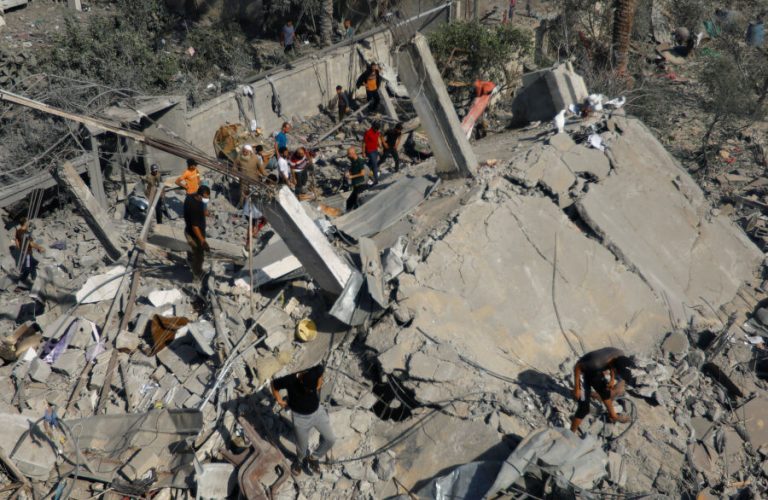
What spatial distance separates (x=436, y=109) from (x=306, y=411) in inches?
194

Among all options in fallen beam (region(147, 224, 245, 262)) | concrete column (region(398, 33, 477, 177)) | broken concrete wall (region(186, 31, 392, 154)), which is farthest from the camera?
broken concrete wall (region(186, 31, 392, 154))

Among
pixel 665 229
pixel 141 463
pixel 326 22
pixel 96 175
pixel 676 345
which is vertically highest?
pixel 96 175

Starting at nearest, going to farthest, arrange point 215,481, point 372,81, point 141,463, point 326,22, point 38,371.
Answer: point 215,481, point 141,463, point 38,371, point 372,81, point 326,22

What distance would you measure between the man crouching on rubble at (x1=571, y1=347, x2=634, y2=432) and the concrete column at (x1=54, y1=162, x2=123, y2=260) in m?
5.75

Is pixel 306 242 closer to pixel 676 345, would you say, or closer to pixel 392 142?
pixel 676 345

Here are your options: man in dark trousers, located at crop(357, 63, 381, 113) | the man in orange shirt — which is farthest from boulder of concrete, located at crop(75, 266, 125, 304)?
man in dark trousers, located at crop(357, 63, 381, 113)

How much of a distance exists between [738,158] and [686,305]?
7.11 m

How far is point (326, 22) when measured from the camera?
768 inches

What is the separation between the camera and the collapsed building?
613 cm

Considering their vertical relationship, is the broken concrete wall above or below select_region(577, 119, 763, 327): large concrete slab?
above

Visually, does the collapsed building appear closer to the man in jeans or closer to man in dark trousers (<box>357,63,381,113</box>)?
the man in jeans

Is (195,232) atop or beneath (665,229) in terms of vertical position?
atop

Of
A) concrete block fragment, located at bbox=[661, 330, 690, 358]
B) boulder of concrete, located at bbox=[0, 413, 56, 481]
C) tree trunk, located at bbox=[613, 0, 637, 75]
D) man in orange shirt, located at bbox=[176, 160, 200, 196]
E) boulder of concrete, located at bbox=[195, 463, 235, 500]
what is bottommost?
concrete block fragment, located at bbox=[661, 330, 690, 358]

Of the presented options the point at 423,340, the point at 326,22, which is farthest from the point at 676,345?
the point at 326,22
